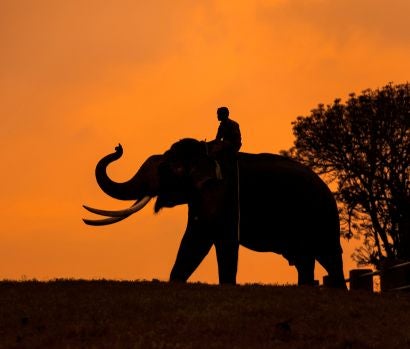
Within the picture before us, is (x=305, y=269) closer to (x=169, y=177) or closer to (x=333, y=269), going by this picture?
(x=333, y=269)

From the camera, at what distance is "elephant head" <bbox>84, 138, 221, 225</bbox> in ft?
70.4

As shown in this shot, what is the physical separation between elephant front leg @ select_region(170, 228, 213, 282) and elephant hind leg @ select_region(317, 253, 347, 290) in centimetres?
386

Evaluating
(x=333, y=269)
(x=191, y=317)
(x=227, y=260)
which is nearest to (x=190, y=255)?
(x=227, y=260)

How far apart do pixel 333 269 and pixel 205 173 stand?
4.41 metres

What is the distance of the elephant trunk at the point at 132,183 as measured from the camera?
21297 mm

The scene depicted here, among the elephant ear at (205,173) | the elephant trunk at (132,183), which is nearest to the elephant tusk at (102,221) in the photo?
the elephant trunk at (132,183)

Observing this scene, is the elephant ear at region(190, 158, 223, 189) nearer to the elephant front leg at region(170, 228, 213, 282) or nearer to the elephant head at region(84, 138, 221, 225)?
the elephant head at region(84, 138, 221, 225)

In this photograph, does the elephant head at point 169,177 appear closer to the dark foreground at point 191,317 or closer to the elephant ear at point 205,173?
the elephant ear at point 205,173

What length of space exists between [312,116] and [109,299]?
22710 mm

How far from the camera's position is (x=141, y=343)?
14148 mm

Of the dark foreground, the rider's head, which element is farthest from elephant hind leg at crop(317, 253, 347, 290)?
the dark foreground

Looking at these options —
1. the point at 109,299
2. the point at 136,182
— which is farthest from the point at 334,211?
the point at 109,299

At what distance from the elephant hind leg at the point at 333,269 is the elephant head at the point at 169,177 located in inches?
158

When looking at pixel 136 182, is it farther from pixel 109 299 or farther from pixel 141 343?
pixel 141 343
